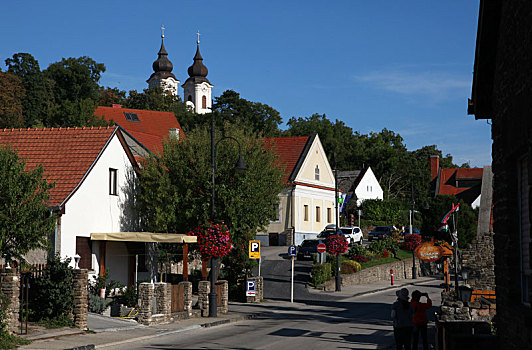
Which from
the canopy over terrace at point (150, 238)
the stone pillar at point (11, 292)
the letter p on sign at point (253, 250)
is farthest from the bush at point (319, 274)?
the stone pillar at point (11, 292)

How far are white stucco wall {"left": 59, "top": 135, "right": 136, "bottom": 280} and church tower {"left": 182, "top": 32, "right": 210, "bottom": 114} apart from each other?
104211 millimetres

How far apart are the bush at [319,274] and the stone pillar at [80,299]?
21764 mm

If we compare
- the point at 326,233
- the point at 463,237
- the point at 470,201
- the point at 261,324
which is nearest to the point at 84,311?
the point at 261,324

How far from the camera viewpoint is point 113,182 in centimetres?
3184

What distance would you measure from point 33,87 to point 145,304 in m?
57.3

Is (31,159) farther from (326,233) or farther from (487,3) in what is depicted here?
(326,233)

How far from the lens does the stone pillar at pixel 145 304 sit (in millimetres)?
23344

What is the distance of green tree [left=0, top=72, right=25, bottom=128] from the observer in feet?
202

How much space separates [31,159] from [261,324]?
12978mm

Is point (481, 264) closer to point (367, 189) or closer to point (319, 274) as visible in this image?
point (319, 274)

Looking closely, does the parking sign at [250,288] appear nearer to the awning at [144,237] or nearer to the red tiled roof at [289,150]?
the awning at [144,237]

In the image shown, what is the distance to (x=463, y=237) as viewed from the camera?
2352 inches

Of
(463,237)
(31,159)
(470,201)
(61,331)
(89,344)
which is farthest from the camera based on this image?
(470,201)

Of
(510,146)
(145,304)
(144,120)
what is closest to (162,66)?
(144,120)
